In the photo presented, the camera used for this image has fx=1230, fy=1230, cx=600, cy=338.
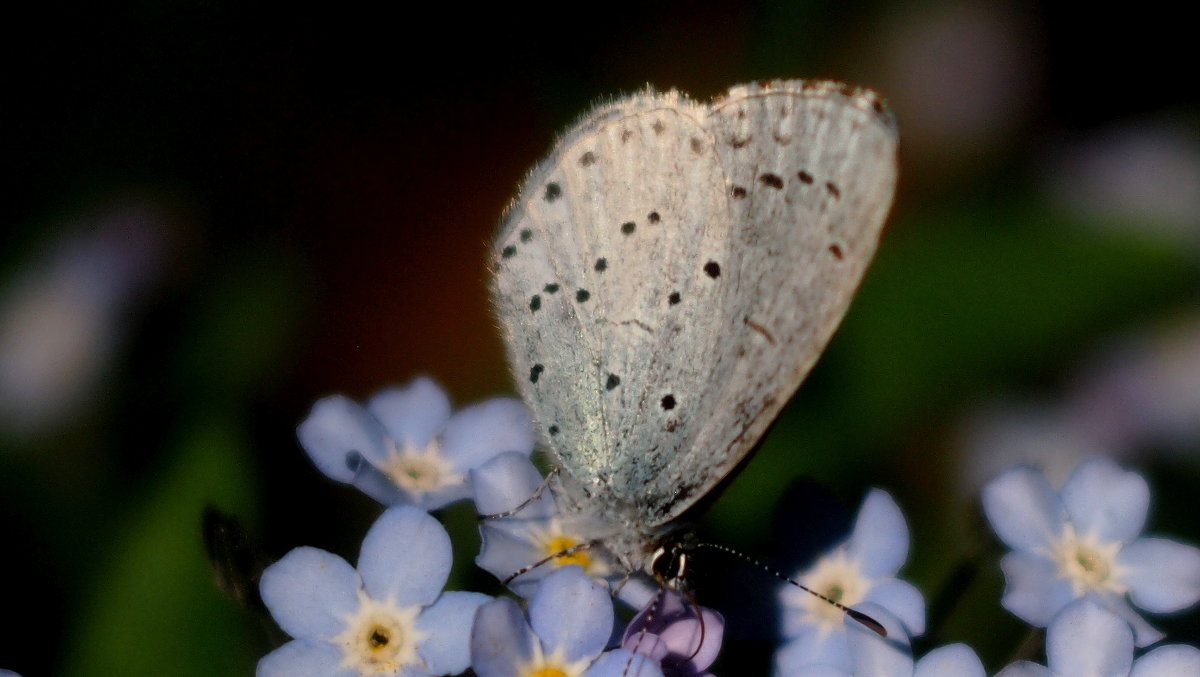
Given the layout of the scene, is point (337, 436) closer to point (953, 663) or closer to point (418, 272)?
point (953, 663)

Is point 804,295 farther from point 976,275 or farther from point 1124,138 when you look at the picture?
point 1124,138

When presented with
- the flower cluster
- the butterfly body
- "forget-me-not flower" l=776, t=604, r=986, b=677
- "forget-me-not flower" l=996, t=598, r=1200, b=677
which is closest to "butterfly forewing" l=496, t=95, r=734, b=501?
the butterfly body

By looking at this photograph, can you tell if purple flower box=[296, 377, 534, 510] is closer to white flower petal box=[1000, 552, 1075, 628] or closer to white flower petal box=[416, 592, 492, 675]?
Result: white flower petal box=[416, 592, 492, 675]

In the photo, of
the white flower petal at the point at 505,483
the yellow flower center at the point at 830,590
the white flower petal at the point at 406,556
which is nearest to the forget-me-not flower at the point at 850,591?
the yellow flower center at the point at 830,590

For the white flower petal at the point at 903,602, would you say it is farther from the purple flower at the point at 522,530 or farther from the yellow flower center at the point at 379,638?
the yellow flower center at the point at 379,638

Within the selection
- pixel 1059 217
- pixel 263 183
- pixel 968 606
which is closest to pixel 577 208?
pixel 968 606

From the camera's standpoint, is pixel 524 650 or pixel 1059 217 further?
pixel 1059 217
